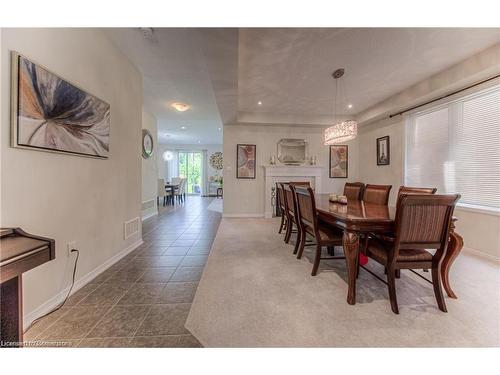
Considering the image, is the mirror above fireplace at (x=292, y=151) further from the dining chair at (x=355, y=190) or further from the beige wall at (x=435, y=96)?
the dining chair at (x=355, y=190)

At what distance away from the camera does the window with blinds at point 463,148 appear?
2.60 metres

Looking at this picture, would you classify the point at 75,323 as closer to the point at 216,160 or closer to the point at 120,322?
the point at 120,322

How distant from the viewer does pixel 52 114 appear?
156cm

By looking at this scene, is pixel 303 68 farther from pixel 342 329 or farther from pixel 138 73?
pixel 342 329

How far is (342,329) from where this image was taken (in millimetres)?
1373

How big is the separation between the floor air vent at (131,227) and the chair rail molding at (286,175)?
10.4ft

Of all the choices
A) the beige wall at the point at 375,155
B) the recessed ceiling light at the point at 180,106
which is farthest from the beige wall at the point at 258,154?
the recessed ceiling light at the point at 180,106

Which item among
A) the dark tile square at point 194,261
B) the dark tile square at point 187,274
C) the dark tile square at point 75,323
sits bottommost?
the dark tile square at point 75,323

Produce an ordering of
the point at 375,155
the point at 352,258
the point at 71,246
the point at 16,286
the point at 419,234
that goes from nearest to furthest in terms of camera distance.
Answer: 1. the point at 16,286
2. the point at 419,234
3. the point at 352,258
4. the point at 71,246
5. the point at 375,155

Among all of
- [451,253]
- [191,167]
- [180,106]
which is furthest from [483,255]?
[191,167]

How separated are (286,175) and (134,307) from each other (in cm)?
439

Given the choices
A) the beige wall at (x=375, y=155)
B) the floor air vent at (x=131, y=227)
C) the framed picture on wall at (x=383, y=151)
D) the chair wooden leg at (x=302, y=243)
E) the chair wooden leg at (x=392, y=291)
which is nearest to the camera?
the chair wooden leg at (x=392, y=291)
